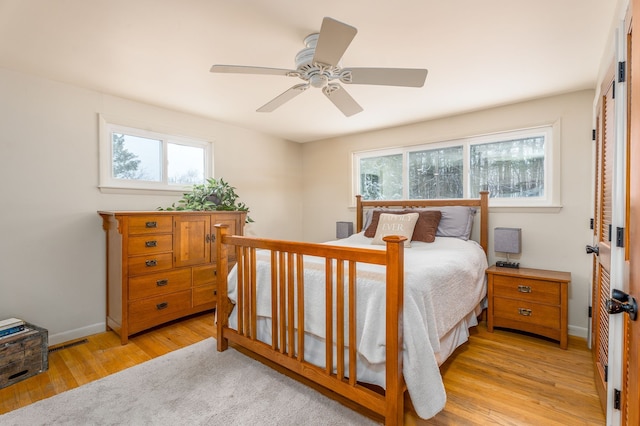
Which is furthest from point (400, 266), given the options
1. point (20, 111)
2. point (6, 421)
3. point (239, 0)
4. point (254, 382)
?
point (20, 111)

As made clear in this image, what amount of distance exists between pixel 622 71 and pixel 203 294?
3509 millimetres

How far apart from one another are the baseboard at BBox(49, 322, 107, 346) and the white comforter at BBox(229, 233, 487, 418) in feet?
4.81

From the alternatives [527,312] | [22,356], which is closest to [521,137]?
[527,312]

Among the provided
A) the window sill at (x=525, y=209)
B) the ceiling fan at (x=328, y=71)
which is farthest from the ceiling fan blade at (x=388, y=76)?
the window sill at (x=525, y=209)

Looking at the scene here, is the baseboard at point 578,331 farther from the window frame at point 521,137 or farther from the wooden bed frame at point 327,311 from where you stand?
the wooden bed frame at point 327,311

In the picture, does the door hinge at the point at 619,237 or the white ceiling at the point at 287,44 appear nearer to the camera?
the door hinge at the point at 619,237

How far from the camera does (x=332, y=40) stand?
58.0 inches

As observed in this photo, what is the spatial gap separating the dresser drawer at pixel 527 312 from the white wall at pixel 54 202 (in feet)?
12.0

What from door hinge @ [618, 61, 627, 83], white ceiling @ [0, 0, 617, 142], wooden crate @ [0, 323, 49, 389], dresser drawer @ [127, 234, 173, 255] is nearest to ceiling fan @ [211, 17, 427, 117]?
white ceiling @ [0, 0, 617, 142]

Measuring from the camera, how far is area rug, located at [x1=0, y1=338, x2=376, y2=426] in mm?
1673

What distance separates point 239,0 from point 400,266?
1.63 m

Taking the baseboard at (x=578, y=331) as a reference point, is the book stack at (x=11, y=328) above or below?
above

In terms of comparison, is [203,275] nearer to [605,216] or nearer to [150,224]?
[150,224]

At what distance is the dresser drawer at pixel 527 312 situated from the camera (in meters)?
2.60
